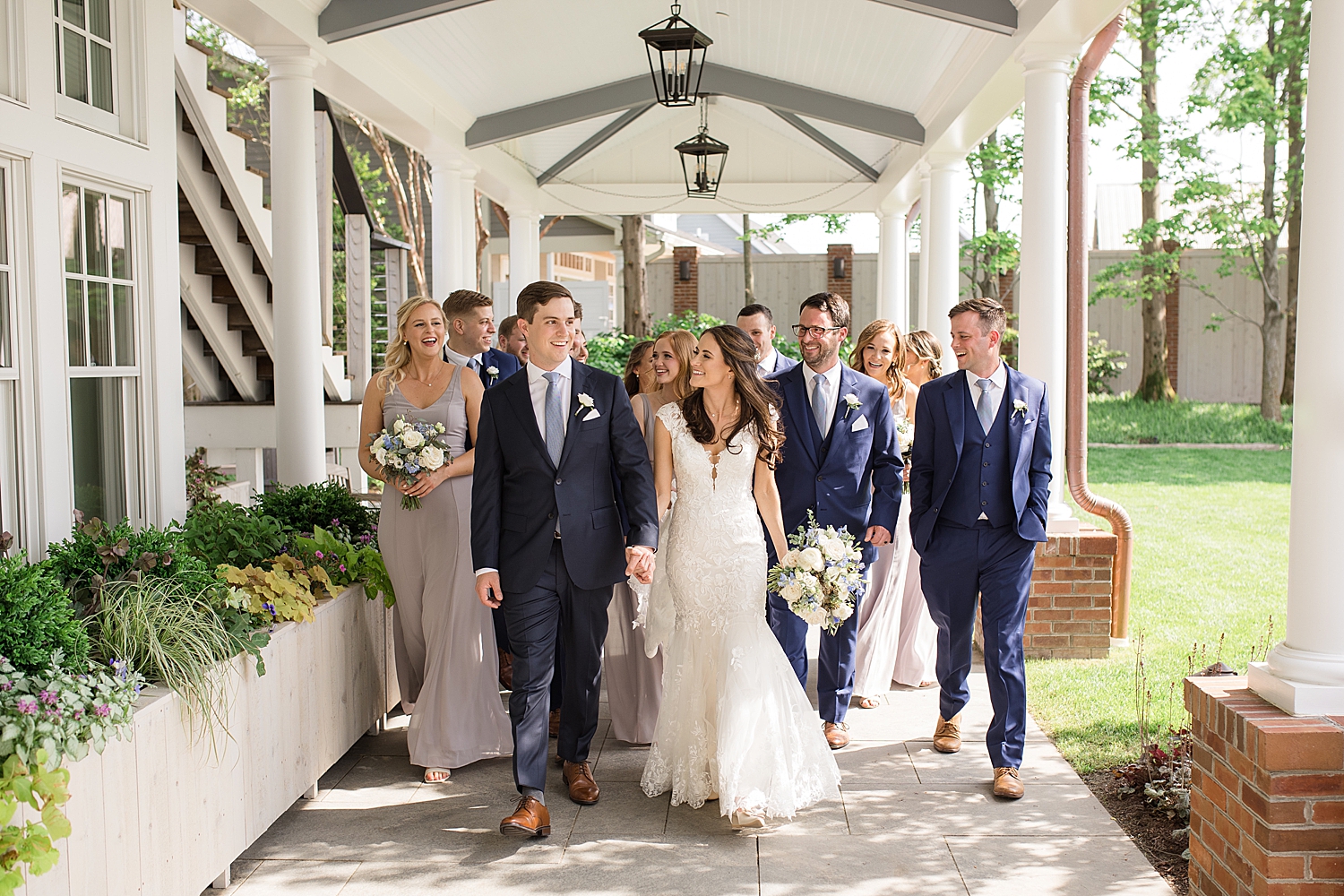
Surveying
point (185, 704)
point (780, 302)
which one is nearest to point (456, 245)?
point (185, 704)

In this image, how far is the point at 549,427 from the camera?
4.34 meters

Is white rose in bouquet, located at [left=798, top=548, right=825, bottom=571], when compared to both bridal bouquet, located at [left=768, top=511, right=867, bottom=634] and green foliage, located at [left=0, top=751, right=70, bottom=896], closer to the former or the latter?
bridal bouquet, located at [left=768, top=511, right=867, bottom=634]

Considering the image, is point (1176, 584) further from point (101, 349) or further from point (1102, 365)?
point (1102, 365)

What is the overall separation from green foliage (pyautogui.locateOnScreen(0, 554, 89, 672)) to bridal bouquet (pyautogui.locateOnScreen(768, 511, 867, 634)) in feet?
8.07

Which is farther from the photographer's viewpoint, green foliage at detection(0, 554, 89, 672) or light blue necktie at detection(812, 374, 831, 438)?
light blue necktie at detection(812, 374, 831, 438)

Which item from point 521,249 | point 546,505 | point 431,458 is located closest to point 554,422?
point 546,505

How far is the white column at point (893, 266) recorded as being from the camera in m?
13.5

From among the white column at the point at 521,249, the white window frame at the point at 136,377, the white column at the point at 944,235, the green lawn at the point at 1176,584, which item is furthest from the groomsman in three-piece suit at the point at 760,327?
the white column at the point at 521,249

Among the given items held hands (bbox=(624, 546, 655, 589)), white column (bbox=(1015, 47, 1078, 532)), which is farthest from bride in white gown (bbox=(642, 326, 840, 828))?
white column (bbox=(1015, 47, 1078, 532))

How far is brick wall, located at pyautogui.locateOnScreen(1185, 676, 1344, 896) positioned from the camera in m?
3.18

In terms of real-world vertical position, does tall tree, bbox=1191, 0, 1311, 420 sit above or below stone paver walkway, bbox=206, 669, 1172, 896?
above

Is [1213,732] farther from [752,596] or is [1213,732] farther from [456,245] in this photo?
[456,245]

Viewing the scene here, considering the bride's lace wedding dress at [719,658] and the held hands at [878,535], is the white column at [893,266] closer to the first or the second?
the held hands at [878,535]

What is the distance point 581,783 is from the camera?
4.61 m
